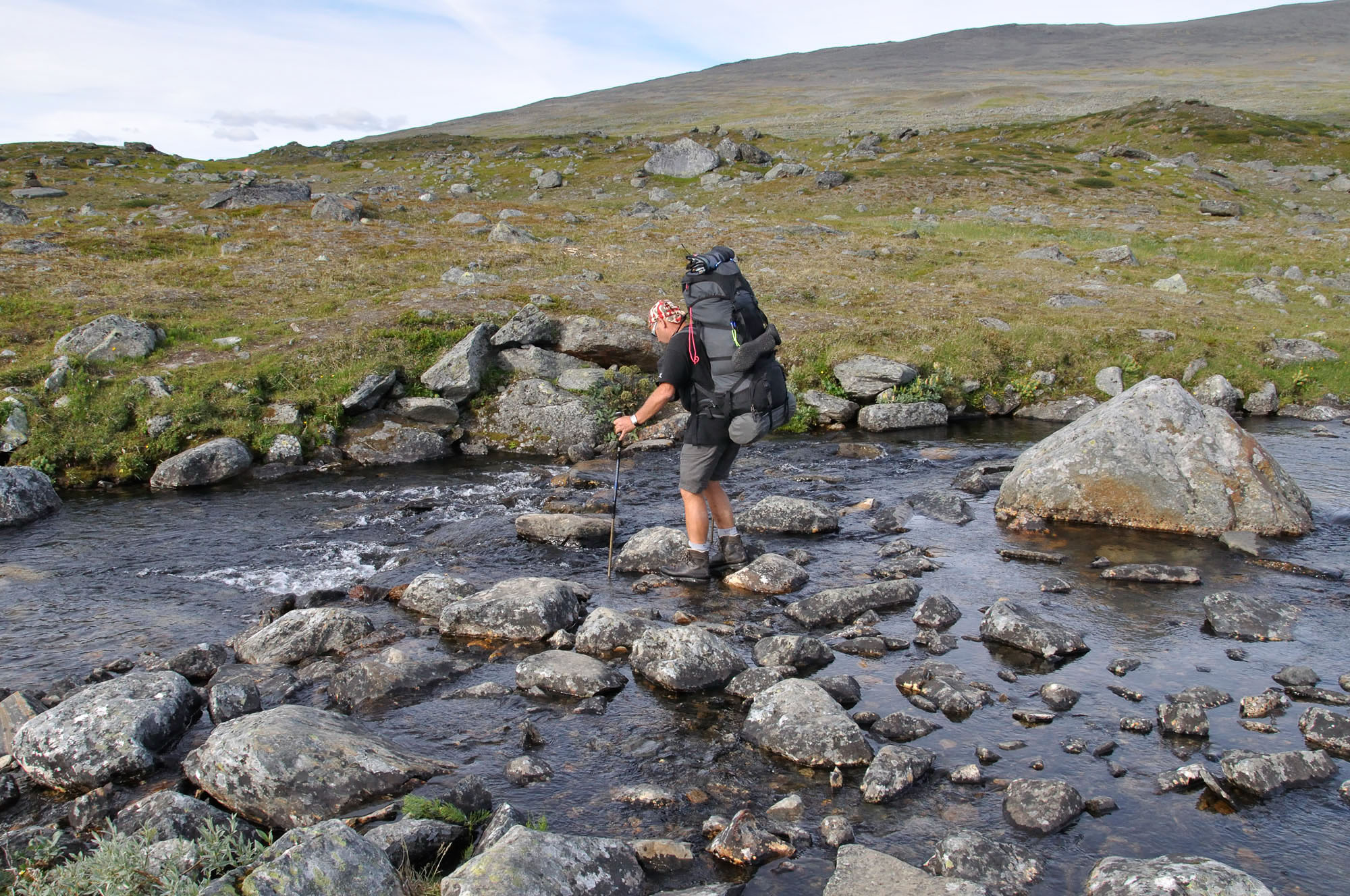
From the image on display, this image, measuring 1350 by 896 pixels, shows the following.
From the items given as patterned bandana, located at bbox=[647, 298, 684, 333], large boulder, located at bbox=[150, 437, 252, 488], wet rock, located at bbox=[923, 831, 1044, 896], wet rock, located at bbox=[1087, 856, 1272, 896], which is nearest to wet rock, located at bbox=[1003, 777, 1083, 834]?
wet rock, located at bbox=[923, 831, 1044, 896]

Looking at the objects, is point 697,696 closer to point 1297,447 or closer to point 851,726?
point 851,726

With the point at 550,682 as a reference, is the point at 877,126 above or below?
above

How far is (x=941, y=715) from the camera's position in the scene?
28.6ft

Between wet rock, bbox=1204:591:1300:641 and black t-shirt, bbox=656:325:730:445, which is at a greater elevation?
black t-shirt, bbox=656:325:730:445

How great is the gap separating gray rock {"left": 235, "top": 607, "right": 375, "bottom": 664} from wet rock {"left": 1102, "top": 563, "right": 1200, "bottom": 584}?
9959 millimetres

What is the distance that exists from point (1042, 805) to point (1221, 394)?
19538 millimetres

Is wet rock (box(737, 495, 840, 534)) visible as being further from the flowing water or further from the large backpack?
the large backpack

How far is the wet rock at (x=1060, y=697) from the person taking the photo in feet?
28.7

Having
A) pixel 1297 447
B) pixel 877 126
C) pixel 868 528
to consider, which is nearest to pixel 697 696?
pixel 868 528

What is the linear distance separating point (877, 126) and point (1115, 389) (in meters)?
104

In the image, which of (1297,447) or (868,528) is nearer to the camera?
(868,528)

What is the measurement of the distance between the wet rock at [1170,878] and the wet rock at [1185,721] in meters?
2.17

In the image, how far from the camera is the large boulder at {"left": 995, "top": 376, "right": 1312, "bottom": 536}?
13852 mm

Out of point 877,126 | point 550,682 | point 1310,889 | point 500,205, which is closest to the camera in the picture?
point 1310,889
